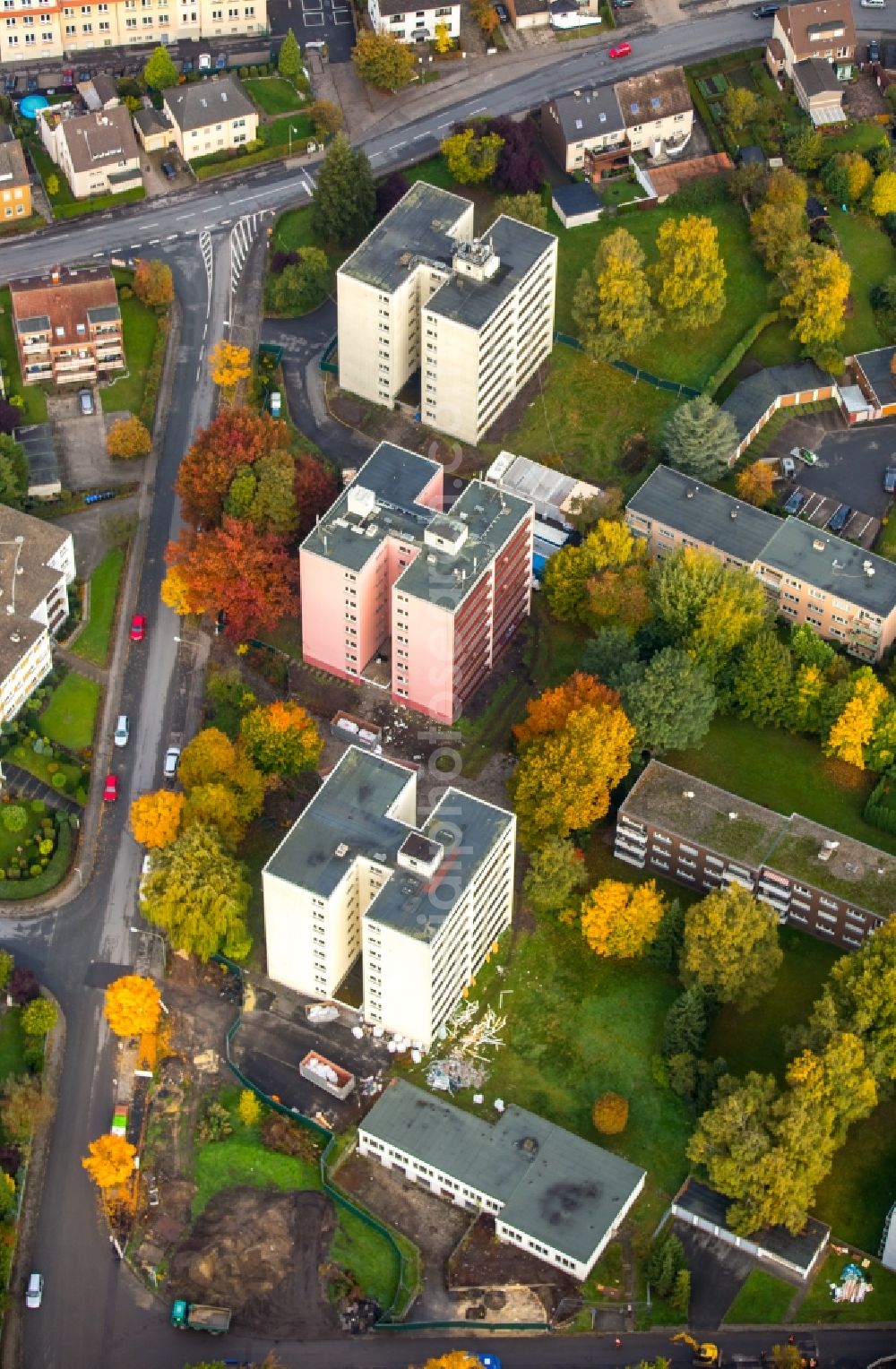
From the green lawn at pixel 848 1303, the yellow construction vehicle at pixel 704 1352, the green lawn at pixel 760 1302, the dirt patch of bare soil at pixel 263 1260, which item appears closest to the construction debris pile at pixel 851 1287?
the green lawn at pixel 848 1303

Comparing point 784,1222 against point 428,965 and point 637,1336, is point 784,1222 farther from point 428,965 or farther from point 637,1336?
point 428,965

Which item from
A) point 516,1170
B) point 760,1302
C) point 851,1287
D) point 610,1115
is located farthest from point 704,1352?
point 610,1115

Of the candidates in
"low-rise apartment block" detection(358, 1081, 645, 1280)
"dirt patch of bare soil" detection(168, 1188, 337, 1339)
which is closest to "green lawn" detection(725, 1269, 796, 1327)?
"low-rise apartment block" detection(358, 1081, 645, 1280)

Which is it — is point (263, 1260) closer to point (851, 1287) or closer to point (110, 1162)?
point (110, 1162)

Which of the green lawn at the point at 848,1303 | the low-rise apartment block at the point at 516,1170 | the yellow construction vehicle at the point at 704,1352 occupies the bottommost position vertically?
the yellow construction vehicle at the point at 704,1352

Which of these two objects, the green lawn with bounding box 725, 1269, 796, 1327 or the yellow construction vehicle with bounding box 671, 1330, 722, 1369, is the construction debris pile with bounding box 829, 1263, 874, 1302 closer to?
the green lawn with bounding box 725, 1269, 796, 1327

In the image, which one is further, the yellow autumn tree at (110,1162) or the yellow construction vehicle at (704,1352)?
the yellow autumn tree at (110,1162)

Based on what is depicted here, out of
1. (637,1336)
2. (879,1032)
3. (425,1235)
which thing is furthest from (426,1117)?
(879,1032)

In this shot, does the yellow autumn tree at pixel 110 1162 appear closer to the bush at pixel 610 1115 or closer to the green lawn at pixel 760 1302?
the bush at pixel 610 1115
